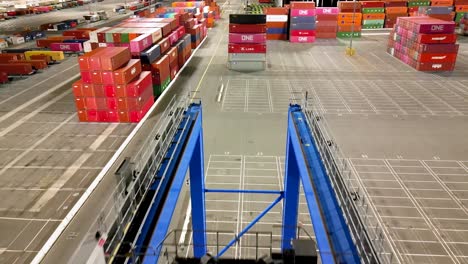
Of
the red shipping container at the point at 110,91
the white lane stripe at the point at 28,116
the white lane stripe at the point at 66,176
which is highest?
the red shipping container at the point at 110,91

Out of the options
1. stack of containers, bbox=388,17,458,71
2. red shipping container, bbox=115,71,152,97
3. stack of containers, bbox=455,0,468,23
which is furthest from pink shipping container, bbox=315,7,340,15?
red shipping container, bbox=115,71,152,97

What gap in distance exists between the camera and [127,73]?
62.3 feet

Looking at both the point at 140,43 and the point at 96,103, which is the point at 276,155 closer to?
the point at 96,103

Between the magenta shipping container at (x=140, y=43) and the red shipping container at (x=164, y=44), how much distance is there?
1.79m

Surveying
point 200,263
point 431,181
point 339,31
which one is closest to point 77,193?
point 200,263

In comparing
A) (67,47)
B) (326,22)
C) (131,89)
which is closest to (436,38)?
(326,22)

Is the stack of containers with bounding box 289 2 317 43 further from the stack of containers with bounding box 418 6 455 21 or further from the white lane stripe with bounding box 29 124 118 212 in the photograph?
the white lane stripe with bounding box 29 124 118 212

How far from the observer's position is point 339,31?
44.1 m

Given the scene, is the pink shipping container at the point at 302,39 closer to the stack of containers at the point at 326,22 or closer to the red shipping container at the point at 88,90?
the stack of containers at the point at 326,22

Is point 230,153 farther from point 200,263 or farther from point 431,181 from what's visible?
point 200,263

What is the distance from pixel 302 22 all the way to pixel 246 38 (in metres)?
14.0

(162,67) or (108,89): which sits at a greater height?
(162,67)

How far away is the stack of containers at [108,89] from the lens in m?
18.5

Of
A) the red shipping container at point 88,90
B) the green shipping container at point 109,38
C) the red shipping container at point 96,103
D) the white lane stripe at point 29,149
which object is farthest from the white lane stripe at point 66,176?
the green shipping container at point 109,38
